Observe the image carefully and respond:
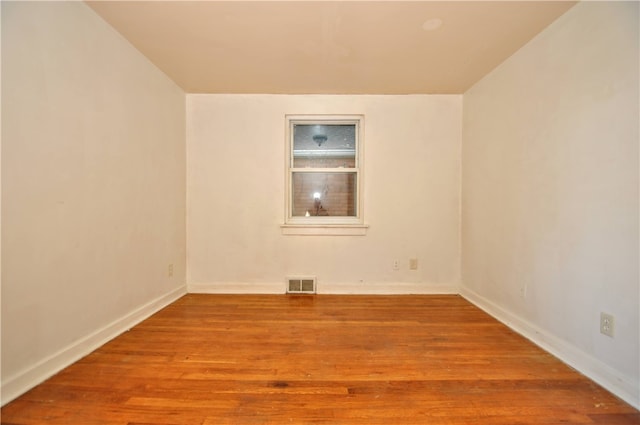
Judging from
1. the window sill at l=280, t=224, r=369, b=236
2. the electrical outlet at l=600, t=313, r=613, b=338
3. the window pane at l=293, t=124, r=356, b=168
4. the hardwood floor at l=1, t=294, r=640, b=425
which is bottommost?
the hardwood floor at l=1, t=294, r=640, b=425

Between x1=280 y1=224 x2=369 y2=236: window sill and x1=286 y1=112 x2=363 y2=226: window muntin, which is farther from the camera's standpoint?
x1=286 y1=112 x2=363 y2=226: window muntin

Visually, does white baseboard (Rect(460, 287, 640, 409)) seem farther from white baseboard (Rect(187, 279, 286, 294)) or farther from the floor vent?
white baseboard (Rect(187, 279, 286, 294))

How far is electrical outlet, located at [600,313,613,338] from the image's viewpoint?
1.50 m

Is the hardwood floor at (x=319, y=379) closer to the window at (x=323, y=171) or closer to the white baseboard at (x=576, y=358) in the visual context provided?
the white baseboard at (x=576, y=358)

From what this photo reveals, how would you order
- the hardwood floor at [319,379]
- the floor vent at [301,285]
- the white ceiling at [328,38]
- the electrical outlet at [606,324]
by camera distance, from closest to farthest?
1. the hardwood floor at [319,379]
2. the electrical outlet at [606,324]
3. the white ceiling at [328,38]
4. the floor vent at [301,285]

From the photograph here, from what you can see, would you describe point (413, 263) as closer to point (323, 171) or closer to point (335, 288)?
A: point (335, 288)

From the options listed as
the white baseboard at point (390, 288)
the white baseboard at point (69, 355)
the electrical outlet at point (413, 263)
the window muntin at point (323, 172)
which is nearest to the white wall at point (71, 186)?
the white baseboard at point (69, 355)

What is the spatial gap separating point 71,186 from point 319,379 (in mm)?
1899

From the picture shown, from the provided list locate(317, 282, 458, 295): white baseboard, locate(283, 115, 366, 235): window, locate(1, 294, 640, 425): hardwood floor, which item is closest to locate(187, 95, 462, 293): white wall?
locate(317, 282, 458, 295): white baseboard

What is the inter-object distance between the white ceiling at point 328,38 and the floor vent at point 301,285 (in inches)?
83.6

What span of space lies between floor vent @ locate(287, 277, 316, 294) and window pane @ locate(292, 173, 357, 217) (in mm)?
752

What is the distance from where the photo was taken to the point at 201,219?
122 inches

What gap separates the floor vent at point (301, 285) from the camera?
10.1ft

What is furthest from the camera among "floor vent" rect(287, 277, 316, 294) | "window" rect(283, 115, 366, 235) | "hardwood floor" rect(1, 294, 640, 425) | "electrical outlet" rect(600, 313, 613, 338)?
"window" rect(283, 115, 366, 235)
